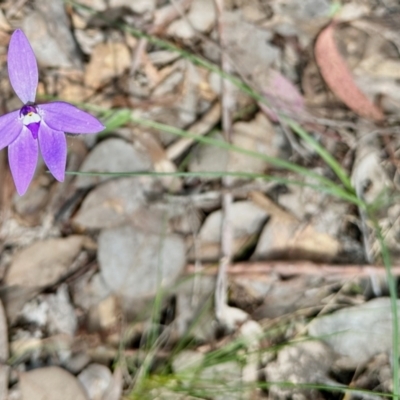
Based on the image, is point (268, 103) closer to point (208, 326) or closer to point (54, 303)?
point (208, 326)

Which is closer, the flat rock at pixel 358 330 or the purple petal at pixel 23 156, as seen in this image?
the purple petal at pixel 23 156

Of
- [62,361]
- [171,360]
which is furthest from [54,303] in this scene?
[171,360]

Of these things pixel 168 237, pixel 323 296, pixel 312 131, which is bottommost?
pixel 323 296

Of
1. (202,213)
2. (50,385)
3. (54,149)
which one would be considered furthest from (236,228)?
(54,149)

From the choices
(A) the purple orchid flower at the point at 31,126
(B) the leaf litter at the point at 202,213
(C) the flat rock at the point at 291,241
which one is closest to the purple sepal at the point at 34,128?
(A) the purple orchid flower at the point at 31,126

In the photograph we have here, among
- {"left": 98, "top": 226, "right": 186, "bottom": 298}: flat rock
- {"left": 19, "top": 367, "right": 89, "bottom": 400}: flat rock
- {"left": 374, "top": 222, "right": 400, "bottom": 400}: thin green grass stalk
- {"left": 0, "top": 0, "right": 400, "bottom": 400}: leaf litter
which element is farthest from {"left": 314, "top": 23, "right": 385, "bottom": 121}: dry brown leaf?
{"left": 19, "top": 367, "right": 89, "bottom": 400}: flat rock

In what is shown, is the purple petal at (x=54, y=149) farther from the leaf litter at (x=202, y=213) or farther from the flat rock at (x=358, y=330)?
the flat rock at (x=358, y=330)

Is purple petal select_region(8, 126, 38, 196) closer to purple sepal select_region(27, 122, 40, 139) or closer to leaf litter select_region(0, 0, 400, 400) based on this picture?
purple sepal select_region(27, 122, 40, 139)
